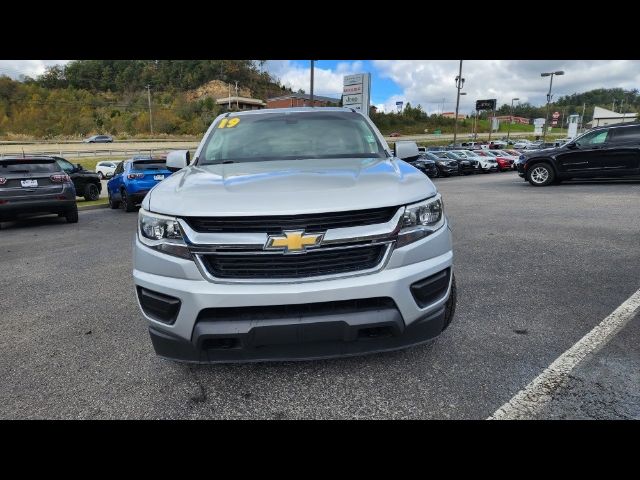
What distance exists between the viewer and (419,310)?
7.61ft

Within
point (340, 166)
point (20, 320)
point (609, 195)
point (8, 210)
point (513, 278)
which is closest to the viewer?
point (340, 166)

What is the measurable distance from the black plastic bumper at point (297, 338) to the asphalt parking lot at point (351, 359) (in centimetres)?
34

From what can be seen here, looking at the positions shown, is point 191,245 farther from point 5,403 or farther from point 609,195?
point 609,195

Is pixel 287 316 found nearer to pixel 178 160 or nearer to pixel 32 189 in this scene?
pixel 178 160

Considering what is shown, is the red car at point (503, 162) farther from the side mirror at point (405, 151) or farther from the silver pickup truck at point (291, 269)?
the silver pickup truck at point (291, 269)

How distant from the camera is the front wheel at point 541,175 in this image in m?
14.3

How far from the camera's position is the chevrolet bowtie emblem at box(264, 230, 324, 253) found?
7.16 feet

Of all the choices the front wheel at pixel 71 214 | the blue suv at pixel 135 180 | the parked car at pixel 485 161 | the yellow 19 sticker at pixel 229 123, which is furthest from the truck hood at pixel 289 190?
the parked car at pixel 485 161

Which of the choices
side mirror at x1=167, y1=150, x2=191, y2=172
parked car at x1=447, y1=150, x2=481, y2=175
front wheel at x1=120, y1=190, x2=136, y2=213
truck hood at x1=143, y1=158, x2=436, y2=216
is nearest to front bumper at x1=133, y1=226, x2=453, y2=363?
truck hood at x1=143, y1=158, x2=436, y2=216

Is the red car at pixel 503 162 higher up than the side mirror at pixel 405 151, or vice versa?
the side mirror at pixel 405 151

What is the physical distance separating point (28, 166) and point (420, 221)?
961 centimetres

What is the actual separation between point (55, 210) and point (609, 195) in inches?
531

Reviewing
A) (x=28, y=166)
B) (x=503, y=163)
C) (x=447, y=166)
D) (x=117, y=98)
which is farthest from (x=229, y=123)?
(x=117, y=98)

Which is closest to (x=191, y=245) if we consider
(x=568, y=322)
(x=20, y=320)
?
(x=20, y=320)
